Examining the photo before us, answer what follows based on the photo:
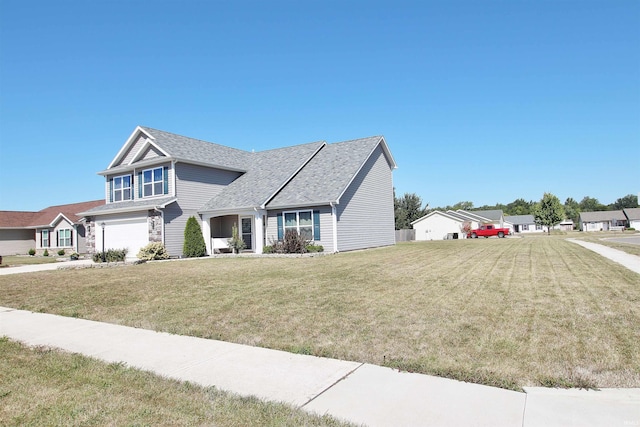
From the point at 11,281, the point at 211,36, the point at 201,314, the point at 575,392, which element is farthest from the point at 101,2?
the point at 575,392

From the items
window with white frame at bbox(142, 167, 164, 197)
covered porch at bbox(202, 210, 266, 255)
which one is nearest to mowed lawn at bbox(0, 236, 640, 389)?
covered porch at bbox(202, 210, 266, 255)

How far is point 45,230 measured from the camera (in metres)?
36.3

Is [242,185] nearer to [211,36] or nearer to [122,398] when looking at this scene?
[211,36]

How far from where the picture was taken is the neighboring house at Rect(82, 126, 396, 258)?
68.9ft

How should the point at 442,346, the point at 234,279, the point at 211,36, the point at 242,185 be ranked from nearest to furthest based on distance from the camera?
1. the point at 442,346
2. the point at 234,279
3. the point at 211,36
4. the point at 242,185

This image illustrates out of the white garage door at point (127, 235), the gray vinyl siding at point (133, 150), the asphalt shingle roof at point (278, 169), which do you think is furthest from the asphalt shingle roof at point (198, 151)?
the white garage door at point (127, 235)

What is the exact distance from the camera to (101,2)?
14.1m

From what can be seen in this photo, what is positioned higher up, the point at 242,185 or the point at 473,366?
the point at 242,185

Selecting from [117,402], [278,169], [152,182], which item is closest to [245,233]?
[278,169]

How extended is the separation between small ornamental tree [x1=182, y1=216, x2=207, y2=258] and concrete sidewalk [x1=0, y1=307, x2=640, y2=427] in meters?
16.5

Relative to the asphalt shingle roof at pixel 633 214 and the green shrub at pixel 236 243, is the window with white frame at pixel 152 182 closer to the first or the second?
the green shrub at pixel 236 243

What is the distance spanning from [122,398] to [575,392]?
4316 millimetres

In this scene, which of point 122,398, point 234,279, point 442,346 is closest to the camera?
point 122,398

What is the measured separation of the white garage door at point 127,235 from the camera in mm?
22484
